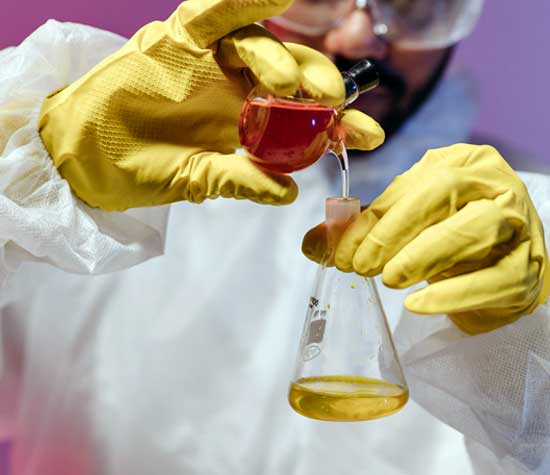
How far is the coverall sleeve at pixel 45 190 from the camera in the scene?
3.22 feet

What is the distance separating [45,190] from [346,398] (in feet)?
1.60

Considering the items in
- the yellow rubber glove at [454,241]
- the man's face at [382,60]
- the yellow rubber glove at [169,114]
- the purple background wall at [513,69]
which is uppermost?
the yellow rubber glove at [169,114]

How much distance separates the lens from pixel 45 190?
1017 mm

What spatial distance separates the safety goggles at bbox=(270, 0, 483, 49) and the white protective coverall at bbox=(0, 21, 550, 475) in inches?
17.2

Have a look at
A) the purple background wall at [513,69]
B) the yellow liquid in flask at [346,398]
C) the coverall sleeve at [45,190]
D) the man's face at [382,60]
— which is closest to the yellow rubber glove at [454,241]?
the yellow liquid in flask at [346,398]

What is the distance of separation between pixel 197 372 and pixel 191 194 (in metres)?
0.43

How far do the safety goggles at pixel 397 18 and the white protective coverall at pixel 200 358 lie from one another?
44cm

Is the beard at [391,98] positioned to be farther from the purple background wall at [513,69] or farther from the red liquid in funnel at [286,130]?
the red liquid in funnel at [286,130]

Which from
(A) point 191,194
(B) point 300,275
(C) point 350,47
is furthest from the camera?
(C) point 350,47

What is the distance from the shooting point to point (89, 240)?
1.03 m

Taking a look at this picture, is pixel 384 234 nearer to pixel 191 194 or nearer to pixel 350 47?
pixel 191 194

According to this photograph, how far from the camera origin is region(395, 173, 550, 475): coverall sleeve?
3.49ft

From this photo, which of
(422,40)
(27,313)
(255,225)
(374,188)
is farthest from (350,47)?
(27,313)

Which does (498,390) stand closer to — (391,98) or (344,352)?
(344,352)
